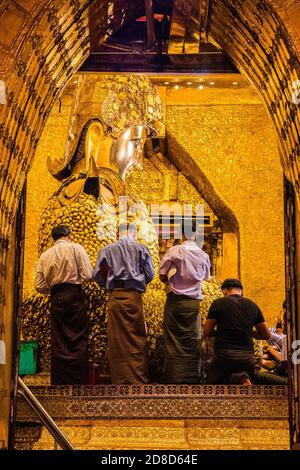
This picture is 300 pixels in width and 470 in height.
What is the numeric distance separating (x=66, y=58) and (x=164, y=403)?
2.54 meters

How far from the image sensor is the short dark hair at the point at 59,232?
767 cm

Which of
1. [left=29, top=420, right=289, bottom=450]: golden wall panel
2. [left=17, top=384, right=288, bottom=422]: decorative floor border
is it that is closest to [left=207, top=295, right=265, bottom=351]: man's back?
[left=17, top=384, right=288, bottom=422]: decorative floor border

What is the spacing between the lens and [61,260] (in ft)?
24.6

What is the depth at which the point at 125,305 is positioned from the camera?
743cm

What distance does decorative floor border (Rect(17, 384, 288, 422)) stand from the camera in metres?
6.66

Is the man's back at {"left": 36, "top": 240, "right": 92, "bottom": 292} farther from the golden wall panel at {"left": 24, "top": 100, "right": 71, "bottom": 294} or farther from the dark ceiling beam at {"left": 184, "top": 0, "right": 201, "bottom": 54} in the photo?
the golden wall panel at {"left": 24, "top": 100, "right": 71, "bottom": 294}

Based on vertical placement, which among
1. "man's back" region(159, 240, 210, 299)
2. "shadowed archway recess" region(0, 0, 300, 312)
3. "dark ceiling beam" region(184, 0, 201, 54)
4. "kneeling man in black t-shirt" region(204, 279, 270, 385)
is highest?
"dark ceiling beam" region(184, 0, 201, 54)

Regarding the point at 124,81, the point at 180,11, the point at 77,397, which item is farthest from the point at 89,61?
the point at 124,81

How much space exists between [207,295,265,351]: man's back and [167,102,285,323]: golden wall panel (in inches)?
131

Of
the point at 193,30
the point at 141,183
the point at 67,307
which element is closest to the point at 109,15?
the point at 193,30

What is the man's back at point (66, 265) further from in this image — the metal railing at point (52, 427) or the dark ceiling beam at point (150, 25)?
the dark ceiling beam at point (150, 25)

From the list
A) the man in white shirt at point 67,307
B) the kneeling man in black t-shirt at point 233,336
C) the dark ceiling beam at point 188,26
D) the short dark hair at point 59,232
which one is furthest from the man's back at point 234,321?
the dark ceiling beam at point 188,26

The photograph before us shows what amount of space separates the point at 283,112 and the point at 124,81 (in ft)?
14.8

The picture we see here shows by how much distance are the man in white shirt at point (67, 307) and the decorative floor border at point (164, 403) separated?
18.2 inches
